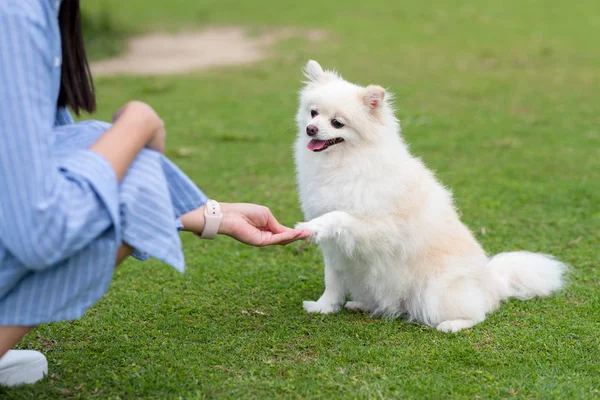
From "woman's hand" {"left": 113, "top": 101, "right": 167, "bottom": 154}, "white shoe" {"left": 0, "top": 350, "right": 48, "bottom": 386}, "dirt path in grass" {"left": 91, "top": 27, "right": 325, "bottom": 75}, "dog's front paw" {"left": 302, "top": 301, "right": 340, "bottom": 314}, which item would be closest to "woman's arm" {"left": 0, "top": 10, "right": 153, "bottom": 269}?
"woman's hand" {"left": 113, "top": 101, "right": 167, "bottom": 154}

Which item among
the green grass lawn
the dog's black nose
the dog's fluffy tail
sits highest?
the dog's black nose

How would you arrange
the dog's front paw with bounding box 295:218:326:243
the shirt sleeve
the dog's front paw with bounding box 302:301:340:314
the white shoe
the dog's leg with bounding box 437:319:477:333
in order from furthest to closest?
the dog's front paw with bounding box 302:301:340:314 → the dog's leg with bounding box 437:319:477:333 → the dog's front paw with bounding box 295:218:326:243 → the white shoe → the shirt sleeve

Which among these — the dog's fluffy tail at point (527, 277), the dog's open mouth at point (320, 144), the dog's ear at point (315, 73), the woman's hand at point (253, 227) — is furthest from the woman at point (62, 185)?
the dog's fluffy tail at point (527, 277)

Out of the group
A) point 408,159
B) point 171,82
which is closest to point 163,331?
point 408,159

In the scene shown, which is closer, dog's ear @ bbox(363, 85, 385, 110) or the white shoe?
the white shoe

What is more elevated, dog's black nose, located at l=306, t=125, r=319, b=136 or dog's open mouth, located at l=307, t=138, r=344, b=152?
dog's black nose, located at l=306, t=125, r=319, b=136

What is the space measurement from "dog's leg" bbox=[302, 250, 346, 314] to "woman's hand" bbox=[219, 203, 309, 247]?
21.6 inches

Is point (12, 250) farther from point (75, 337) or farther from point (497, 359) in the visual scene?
point (497, 359)

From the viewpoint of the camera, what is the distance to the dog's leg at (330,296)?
336cm

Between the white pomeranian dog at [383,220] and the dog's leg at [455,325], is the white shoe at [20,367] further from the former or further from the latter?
the dog's leg at [455,325]

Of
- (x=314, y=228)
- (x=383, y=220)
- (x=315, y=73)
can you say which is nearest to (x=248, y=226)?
(x=314, y=228)

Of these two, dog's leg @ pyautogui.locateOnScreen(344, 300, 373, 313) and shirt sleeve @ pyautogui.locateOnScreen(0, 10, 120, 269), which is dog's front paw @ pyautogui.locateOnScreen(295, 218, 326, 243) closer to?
dog's leg @ pyautogui.locateOnScreen(344, 300, 373, 313)

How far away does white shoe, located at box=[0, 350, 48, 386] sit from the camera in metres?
2.48

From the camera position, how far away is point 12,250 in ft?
6.40
